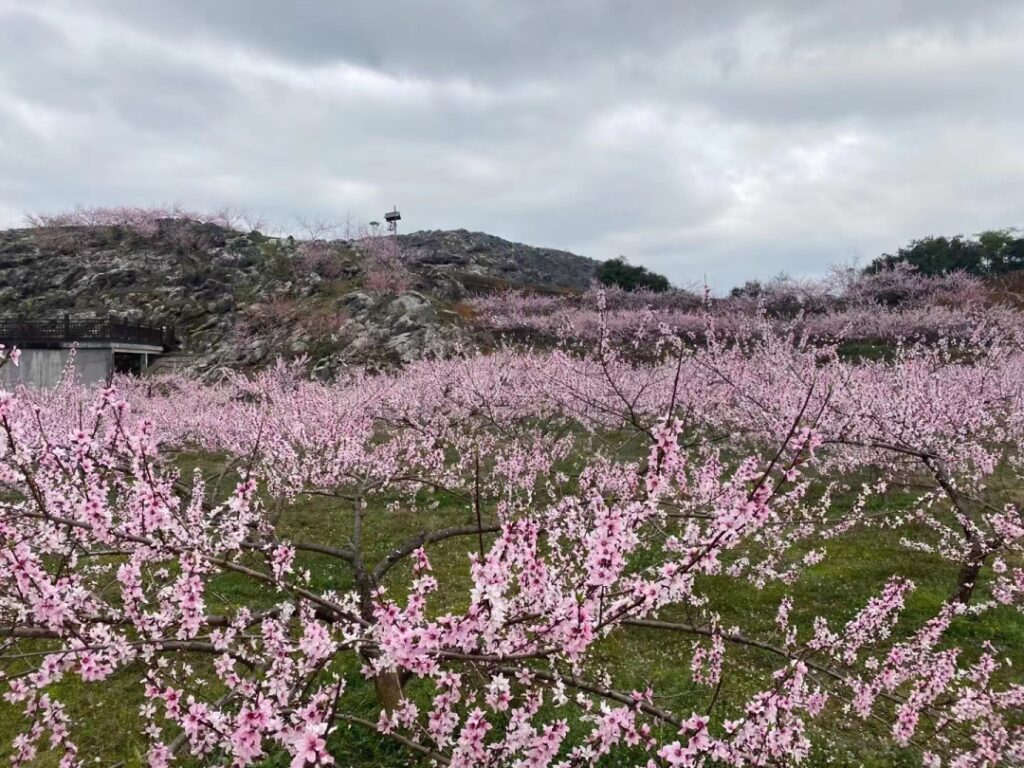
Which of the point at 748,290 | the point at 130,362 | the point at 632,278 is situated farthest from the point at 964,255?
the point at 130,362

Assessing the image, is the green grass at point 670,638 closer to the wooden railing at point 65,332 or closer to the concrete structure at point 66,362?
the concrete structure at point 66,362

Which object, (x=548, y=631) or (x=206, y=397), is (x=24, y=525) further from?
(x=206, y=397)

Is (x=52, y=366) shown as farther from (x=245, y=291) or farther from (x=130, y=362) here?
(x=245, y=291)

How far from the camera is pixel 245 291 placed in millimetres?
49188

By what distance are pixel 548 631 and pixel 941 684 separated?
13.1 ft

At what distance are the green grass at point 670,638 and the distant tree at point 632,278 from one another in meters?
44.1

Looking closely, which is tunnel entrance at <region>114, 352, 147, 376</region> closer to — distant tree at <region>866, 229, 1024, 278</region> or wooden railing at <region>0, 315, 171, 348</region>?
wooden railing at <region>0, 315, 171, 348</region>

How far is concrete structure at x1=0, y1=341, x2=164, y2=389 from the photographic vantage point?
35.4 m

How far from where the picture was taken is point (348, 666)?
7.98 m

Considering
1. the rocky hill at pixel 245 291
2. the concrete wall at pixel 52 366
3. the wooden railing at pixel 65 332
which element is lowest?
the concrete wall at pixel 52 366

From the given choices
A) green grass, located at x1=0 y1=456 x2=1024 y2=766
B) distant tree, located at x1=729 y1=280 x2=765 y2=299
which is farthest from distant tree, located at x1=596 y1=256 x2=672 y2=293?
green grass, located at x1=0 y1=456 x2=1024 y2=766

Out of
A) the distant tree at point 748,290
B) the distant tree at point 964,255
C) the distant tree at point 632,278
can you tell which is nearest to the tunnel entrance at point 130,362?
the distant tree at point 632,278

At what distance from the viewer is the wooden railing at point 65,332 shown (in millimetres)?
36562

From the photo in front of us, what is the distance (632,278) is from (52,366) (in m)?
44.1
